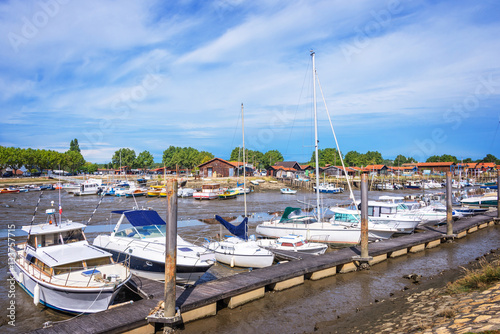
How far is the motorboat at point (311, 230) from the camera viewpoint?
21.8m

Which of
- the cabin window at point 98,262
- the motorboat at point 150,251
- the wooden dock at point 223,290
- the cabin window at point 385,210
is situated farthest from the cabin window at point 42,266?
the cabin window at point 385,210

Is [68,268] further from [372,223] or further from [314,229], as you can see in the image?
[372,223]

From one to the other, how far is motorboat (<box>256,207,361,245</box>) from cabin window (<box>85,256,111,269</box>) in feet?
43.1

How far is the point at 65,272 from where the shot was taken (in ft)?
38.1

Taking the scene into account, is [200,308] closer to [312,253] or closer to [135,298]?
[135,298]

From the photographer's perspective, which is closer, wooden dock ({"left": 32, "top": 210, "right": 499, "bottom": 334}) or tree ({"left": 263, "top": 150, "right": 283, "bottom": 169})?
wooden dock ({"left": 32, "top": 210, "right": 499, "bottom": 334})

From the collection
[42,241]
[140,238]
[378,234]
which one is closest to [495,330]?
[140,238]

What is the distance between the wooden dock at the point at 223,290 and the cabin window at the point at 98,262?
1225 millimetres

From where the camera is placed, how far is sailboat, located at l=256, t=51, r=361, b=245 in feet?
71.7

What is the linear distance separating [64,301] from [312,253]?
476 inches

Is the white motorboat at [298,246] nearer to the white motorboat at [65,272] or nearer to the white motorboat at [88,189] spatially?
the white motorboat at [65,272]

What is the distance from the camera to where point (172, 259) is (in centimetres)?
983

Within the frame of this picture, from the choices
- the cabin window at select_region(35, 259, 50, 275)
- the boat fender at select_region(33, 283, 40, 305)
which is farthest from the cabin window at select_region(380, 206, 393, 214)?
the boat fender at select_region(33, 283, 40, 305)

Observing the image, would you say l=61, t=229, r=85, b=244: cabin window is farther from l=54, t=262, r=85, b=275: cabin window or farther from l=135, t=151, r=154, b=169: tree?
l=135, t=151, r=154, b=169: tree
